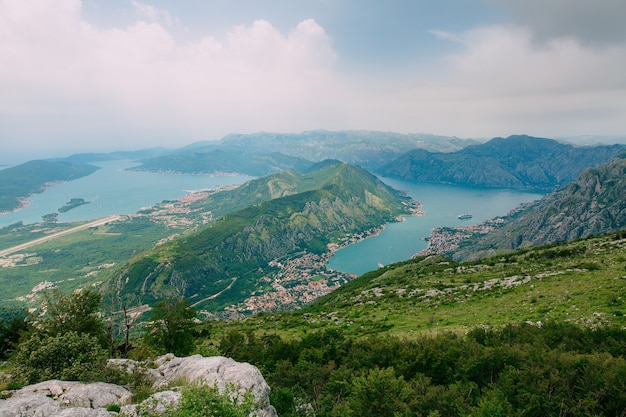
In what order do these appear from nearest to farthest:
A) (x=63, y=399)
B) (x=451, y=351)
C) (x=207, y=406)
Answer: (x=207, y=406) < (x=63, y=399) < (x=451, y=351)

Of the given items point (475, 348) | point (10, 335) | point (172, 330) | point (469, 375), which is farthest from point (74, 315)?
point (475, 348)

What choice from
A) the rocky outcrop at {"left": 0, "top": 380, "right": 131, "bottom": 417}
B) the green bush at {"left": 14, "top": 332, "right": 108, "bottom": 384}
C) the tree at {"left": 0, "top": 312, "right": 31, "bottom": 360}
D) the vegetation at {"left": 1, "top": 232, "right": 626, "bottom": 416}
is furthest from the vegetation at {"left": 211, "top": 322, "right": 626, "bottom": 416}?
the tree at {"left": 0, "top": 312, "right": 31, "bottom": 360}

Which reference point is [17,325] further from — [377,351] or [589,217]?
[589,217]

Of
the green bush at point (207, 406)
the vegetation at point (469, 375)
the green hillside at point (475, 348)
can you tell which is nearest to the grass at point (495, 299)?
the green hillside at point (475, 348)

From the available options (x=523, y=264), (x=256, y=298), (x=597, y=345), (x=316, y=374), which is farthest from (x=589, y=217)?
(x=316, y=374)

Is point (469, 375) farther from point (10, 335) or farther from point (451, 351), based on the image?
point (10, 335)

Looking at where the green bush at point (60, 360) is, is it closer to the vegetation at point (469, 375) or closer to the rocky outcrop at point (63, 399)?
the rocky outcrop at point (63, 399)

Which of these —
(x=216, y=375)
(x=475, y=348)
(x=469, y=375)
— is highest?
(x=216, y=375)
